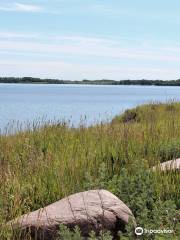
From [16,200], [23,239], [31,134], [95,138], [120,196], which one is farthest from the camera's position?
[31,134]

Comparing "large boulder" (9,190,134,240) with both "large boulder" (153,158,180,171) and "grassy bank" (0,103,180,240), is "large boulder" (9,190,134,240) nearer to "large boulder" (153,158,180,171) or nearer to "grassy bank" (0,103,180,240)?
"grassy bank" (0,103,180,240)

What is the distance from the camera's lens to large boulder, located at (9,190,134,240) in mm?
5613

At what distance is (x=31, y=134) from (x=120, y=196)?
192 inches

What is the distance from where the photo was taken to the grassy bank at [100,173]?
613 centimetres

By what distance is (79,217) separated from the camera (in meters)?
5.69

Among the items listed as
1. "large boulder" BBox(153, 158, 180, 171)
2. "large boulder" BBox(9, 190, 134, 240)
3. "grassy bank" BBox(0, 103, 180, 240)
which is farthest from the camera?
"large boulder" BBox(153, 158, 180, 171)

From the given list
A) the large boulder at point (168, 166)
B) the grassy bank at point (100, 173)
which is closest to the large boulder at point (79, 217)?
the grassy bank at point (100, 173)

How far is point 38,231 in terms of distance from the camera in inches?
221

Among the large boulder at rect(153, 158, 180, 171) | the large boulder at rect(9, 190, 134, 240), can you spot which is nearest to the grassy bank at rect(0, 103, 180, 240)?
the large boulder at rect(153, 158, 180, 171)

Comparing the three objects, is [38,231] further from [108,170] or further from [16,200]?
[108,170]

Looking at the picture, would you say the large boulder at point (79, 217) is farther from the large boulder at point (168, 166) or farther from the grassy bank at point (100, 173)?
the large boulder at point (168, 166)

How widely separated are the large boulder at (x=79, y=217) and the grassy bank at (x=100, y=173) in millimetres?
220

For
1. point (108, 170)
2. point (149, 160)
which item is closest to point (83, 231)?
point (108, 170)

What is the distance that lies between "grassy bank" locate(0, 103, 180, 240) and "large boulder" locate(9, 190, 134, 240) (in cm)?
22
